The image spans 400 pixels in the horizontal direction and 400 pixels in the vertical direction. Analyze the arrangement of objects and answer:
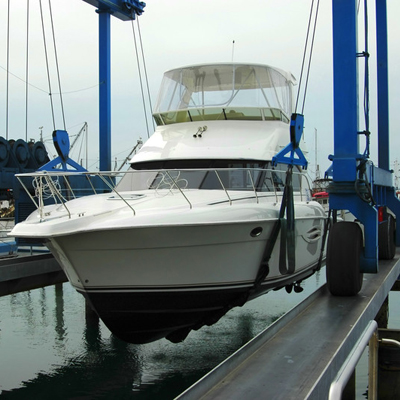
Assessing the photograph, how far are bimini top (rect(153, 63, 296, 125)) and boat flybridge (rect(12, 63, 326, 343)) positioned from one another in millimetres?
481

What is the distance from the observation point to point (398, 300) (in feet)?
48.0

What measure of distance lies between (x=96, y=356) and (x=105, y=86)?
5945mm

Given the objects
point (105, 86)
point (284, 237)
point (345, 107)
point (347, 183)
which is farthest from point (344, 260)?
point (105, 86)

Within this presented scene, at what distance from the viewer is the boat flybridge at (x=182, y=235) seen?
18.4ft

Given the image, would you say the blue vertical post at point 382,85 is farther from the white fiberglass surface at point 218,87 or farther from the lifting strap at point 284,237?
the lifting strap at point 284,237

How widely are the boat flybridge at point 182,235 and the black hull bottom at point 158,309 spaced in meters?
0.01

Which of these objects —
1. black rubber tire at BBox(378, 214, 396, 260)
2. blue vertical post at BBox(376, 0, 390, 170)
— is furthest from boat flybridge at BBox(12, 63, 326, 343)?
blue vertical post at BBox(376, 0, 390, 170)

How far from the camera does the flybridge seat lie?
8398mm

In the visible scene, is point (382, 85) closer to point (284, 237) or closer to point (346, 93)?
point (346, 93)

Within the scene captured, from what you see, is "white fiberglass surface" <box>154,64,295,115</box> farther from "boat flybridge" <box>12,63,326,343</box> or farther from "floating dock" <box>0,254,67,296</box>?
"floating dock" <box>0,254,67,296</box>

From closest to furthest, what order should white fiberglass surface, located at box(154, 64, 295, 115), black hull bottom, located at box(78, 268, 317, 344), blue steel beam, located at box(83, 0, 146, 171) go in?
1. black hull bottom, located at box(78, 268, 317, 344)
2. white fiberglass surface, located at box(154, 64, 295, 115)
3. blue steel beam, located at box(83, 0, 146, 171)

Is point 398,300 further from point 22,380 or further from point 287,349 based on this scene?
point 287,349

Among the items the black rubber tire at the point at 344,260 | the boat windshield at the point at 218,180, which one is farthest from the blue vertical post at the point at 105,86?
the black rubber tire at the point at 344,260

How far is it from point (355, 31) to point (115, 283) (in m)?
4.05
